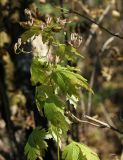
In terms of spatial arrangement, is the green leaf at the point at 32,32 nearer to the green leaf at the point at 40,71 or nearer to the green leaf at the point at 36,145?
the green leaf at the point at 40,71

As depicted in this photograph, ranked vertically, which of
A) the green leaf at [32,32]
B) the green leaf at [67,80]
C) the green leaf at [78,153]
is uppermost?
the green leaf at [32,32]

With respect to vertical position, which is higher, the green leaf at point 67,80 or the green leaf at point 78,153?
the green leaf at point 67,80

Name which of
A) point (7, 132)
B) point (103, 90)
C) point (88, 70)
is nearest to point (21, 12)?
point (7, 132)

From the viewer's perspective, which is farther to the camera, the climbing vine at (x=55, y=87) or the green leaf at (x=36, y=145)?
the green leaf at (x=36, y=145)

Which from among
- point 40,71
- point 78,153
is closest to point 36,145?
point 78,153

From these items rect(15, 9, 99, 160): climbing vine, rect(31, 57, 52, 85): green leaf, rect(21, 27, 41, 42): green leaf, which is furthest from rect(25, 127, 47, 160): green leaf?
rect(21, 27, 41, 42): green leaf

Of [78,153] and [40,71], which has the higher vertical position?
[40,71]

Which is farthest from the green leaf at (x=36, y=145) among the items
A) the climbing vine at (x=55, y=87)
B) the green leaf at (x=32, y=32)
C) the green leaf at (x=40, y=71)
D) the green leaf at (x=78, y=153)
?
the green leaf at (x=32, y=32)

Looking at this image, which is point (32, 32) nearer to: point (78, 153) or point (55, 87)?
point (55, 87)
